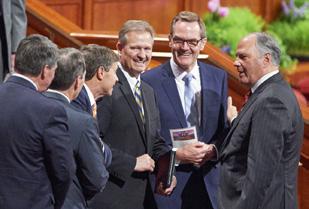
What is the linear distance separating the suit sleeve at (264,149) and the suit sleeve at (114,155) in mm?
582

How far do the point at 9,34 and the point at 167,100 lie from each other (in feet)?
2.81

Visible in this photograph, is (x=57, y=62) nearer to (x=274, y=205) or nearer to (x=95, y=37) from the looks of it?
(x=274, y=205)

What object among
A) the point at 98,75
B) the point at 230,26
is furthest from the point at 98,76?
the point at 230,26

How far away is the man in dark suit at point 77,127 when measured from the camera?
3.22 meters

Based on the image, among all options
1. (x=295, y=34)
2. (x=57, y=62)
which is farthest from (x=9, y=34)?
(x=295, y=34)

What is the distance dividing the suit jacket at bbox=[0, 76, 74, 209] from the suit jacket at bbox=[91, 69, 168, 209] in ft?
1.97

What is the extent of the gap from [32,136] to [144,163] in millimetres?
797

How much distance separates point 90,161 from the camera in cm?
325

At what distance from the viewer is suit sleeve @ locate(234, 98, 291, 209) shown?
329 cm

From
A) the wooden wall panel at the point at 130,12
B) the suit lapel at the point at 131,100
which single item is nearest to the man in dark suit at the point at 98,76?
the suit lapel at the point at 131,100

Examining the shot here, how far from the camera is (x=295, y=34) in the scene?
7.54 meters

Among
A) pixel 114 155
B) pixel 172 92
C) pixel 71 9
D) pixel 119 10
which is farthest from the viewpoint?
pixel 119 10

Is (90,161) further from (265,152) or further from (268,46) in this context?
(268,46)

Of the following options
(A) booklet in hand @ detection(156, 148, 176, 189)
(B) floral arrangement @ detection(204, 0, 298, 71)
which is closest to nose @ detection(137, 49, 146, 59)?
(A) booklet in hand @ detection(156, 148, 176, 189)
